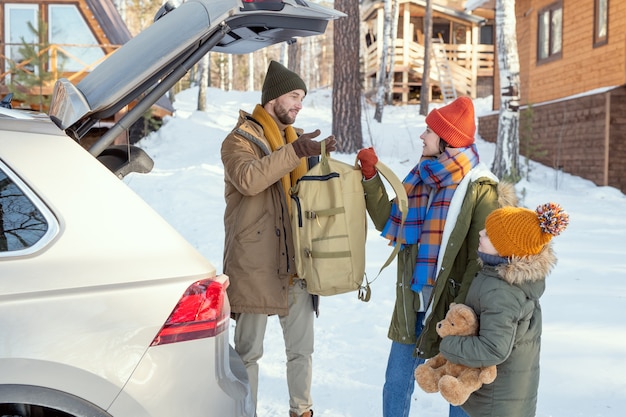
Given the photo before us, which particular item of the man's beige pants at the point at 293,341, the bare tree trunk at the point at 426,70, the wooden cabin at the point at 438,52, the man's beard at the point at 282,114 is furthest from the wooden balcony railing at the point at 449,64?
the man's beige pants at the point at 293,341

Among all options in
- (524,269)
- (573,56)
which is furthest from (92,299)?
(573,56)

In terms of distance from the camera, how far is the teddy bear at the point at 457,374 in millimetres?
2877

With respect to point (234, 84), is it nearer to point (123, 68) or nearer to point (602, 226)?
point (602, 226)

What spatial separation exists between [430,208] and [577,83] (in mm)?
13474

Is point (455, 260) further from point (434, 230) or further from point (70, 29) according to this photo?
point (70, 29)


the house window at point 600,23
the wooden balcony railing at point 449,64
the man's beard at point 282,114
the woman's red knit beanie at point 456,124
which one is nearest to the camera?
the woman's red knit beanie at point 456,124

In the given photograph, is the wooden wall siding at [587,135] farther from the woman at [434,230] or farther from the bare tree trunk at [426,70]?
the woman at [434,230]

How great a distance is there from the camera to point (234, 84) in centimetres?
4953

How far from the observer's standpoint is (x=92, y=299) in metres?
2.22

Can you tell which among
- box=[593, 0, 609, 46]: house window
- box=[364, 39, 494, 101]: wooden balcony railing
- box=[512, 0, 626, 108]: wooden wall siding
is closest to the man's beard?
box=[512, 0, 626, 108]: wooden wall siding

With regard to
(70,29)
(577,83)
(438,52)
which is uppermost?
(438,52)

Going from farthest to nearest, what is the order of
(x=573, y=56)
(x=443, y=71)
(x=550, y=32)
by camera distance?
(x=443, y=71) < (x=550, y=32) < (x=573, y=56)

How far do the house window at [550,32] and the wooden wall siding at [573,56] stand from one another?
0.16 m

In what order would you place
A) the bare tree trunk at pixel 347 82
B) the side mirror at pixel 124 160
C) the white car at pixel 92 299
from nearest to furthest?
the white car at pixel 92 299 → the side mirror at pixel 124 160 → the bare tree trunk at pixel 347 82
